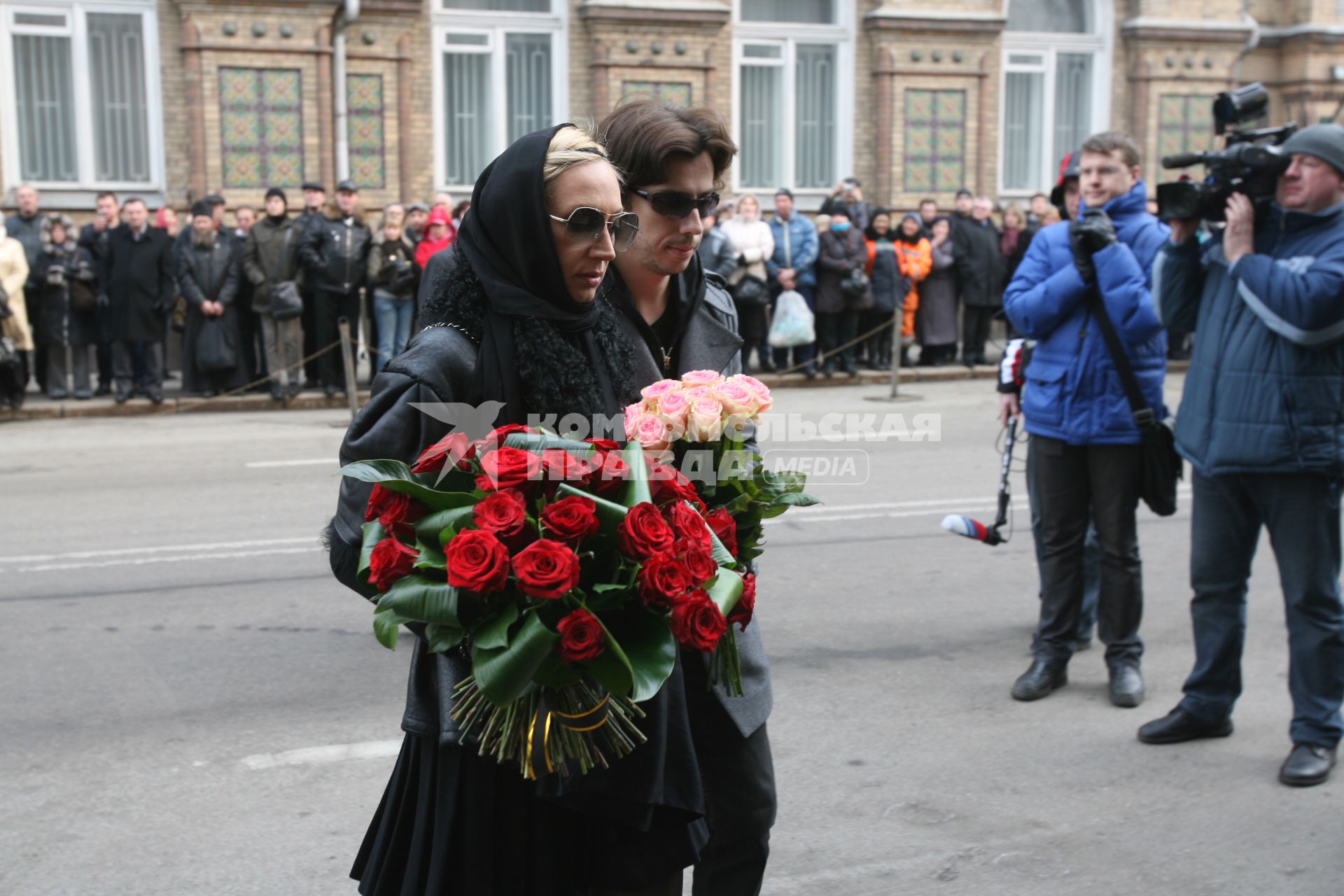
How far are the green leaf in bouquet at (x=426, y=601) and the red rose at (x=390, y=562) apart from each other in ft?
0.08

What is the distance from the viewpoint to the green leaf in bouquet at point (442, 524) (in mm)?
2600

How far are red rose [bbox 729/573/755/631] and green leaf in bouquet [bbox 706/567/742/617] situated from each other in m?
0.02

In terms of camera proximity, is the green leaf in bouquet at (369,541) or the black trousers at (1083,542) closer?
the green leaf in bouquet at (369,541)

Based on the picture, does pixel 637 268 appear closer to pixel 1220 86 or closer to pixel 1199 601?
pixel 1199 601

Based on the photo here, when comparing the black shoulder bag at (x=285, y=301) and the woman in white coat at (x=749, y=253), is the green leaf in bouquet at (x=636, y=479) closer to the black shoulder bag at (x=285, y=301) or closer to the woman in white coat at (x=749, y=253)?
the black shoulder bag at (x=285, y=301)

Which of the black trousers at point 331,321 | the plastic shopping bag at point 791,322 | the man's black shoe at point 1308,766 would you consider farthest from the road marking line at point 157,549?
the plastic shopping bag at point 791,322

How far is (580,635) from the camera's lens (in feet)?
8.21

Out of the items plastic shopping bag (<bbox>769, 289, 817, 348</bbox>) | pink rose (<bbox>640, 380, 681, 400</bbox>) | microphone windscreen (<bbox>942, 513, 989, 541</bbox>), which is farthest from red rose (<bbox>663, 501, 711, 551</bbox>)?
plastic shopping bag (<bbox>769, 289, 817, 348</bbox>)

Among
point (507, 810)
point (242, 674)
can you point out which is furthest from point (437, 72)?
point (507, 810)

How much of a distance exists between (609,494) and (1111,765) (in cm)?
333

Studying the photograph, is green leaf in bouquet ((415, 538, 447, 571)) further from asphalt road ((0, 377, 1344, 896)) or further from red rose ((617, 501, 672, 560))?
asphalt road ((0, 377, 1344, 896))

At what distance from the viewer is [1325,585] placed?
5125 mm

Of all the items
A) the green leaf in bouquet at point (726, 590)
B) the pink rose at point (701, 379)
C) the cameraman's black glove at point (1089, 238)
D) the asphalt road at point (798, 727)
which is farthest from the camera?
the cameraman's black glove at point (1089, 238)

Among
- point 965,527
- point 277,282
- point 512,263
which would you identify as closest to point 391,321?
point 277,282
